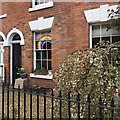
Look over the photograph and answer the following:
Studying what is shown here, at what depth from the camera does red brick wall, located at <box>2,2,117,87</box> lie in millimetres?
10555

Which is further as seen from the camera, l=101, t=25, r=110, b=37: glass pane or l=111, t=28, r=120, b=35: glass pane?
l=101, t=25, r=110, b=37: glass pane

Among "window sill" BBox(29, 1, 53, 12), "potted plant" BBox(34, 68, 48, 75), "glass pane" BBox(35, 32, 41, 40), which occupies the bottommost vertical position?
"potted plant" BBox(34, 68, 48, 75)

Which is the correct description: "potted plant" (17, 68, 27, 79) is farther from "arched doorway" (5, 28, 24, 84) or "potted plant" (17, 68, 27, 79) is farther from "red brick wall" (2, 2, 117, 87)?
"arched doorway" (5, 28, 24, 84)

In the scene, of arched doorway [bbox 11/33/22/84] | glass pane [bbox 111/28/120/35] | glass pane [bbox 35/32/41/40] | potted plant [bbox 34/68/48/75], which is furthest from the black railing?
arched doorway [bbox 11/33/22/84]

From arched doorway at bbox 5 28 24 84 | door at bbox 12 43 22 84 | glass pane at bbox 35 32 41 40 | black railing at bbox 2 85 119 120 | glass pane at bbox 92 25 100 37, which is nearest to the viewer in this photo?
black railing at bbox 2 85 119 120

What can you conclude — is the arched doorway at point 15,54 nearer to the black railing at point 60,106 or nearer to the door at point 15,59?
the door at point 15,59

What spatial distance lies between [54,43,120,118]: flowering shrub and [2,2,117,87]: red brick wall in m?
4.77

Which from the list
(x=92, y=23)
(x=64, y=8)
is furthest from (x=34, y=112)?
(x=64, y=8)

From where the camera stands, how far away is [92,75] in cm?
515

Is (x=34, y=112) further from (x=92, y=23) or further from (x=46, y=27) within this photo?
(x=46, y=27)

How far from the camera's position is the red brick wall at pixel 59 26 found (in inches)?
416

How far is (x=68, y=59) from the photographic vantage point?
5.86 metres

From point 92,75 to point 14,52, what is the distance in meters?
9.78

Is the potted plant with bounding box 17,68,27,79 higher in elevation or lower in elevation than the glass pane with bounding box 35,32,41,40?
lower
